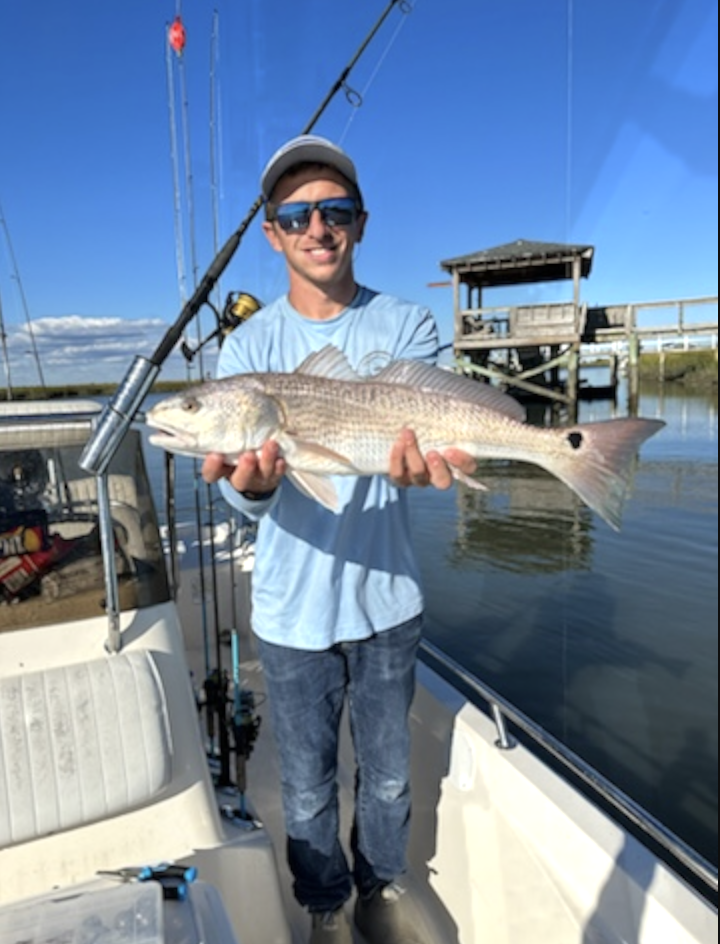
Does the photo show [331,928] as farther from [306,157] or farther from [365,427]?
[306,157]

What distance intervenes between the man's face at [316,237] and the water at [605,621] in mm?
4626

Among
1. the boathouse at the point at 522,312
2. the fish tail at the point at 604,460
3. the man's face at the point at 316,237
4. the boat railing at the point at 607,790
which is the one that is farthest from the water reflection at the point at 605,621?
the boathouse at the point at 522,312

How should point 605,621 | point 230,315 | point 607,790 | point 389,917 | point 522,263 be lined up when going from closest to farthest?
point 607,790, point 389,917, point 230,315, point 605,621, point 522,263

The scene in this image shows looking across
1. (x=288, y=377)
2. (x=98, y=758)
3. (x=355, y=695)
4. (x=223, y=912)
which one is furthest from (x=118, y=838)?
(x=288, y=377)

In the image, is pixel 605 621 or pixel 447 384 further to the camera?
pixel 605 621

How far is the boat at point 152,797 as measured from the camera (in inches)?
76.9

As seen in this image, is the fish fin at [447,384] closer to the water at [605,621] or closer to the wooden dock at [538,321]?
the water at [605,621]

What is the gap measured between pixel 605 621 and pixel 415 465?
6896 mm

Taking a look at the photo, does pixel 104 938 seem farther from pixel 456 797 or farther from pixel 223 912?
pixel 456 797

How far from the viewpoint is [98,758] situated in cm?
223

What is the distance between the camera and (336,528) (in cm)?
227

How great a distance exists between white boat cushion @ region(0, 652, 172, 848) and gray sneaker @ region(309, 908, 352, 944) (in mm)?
842

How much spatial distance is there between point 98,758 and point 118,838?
338mm

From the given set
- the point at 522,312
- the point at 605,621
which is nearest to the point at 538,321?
the point at 522,312
